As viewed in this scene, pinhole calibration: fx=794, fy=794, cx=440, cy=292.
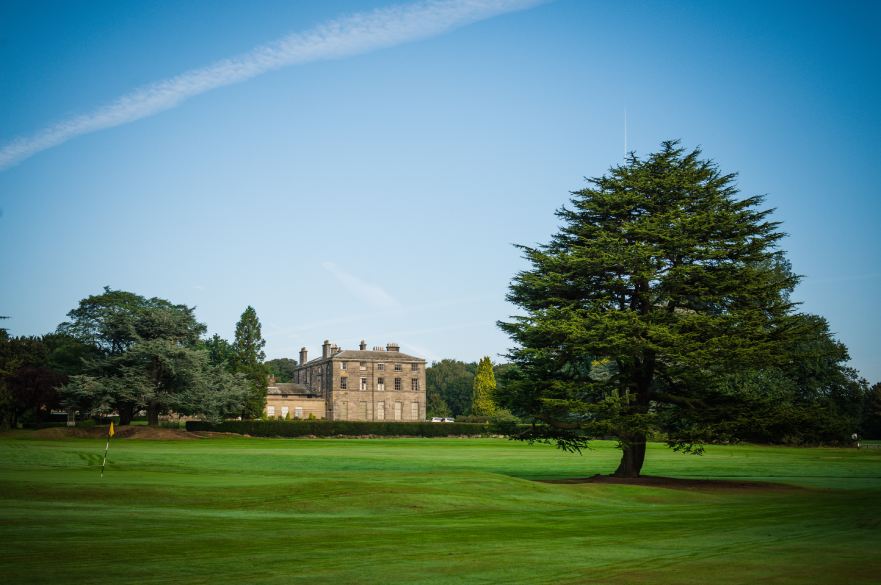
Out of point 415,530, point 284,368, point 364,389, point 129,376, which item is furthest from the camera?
point 284,368

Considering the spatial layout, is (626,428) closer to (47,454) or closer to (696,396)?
(696,396)

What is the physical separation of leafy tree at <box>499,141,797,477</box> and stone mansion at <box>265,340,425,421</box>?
7817cm

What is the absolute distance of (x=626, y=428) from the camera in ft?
93.4

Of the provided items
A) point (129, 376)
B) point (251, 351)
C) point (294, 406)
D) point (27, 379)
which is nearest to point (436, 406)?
point (294, 406)

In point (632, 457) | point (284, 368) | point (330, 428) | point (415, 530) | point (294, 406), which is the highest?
point (284, 368)

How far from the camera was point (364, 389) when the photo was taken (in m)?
109

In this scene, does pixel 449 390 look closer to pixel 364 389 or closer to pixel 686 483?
pixel 364 389

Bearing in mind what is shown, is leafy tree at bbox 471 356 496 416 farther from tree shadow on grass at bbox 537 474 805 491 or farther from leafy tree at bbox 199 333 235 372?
tree shadow on grass at bbox 537 474 805 491

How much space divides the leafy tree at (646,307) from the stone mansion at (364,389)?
7817cm

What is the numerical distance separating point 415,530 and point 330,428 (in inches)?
2610

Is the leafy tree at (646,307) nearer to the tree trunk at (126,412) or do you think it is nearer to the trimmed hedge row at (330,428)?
the trimmed hedge row at (330,428)

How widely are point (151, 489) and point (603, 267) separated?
17666 mm

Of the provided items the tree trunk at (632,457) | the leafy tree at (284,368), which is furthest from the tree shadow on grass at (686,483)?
the leafy tree at (284,368)

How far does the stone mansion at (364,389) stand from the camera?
108 metres
